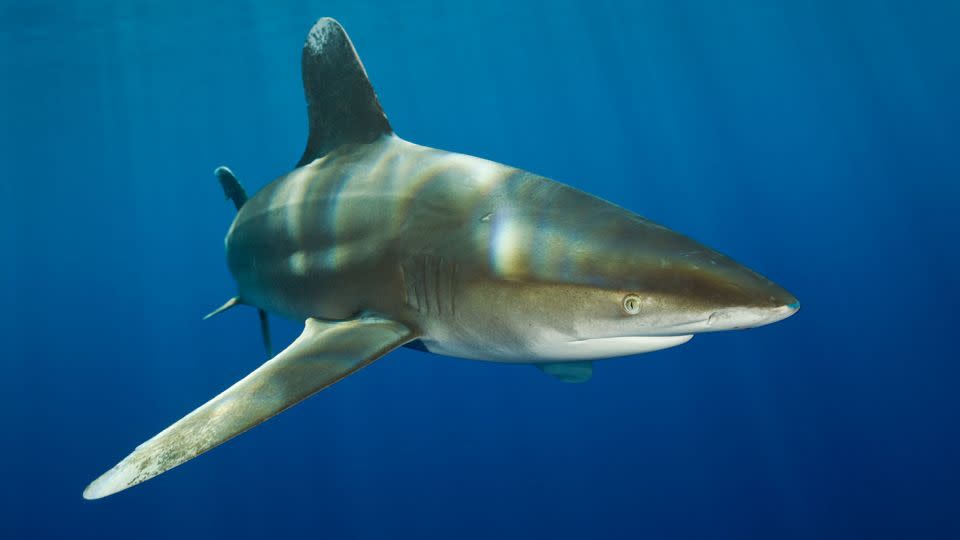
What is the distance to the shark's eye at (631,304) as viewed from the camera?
2.09 meters

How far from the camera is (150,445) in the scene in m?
2.06

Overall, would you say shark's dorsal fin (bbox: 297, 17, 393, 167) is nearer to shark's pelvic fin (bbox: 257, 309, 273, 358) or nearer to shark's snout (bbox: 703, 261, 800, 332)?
shark's pelvic fin (bbox: 257, 309, 273, 358)

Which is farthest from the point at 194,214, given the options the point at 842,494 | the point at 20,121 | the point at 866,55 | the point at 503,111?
the point at 842,494

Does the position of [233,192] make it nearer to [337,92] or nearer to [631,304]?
[337,92]

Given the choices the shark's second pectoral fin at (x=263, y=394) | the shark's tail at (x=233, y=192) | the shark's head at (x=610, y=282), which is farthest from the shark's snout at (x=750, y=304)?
the shark's tail at (x=233, y=192)

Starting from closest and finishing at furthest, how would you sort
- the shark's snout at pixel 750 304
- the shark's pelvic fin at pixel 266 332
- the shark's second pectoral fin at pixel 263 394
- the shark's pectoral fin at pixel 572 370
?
the shark's snout at pixel 750 304
the shark's second pectoral fin at pixel 263 394
the shark's pectoral fin at pixel 572 370
the shark's pelvic fin at pixel 266 332

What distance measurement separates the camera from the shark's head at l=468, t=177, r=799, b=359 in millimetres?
1945

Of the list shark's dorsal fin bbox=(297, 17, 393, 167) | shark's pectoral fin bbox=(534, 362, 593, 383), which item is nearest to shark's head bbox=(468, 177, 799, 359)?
shark's dorsal fin bbox=(297, 17, 393, 167)

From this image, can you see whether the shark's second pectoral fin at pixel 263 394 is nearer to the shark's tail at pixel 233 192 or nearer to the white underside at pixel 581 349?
the white underside at pixel 581 349

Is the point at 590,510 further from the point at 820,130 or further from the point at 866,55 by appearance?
the point at 820,130

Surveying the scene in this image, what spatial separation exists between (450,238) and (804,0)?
38120 mm

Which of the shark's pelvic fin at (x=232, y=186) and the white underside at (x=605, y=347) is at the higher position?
the shark's pelvic fin at (x=232, y=186)

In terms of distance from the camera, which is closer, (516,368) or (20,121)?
(516,368)

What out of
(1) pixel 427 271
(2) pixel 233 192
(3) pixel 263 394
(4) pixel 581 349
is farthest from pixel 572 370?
(2) pixel 233 192
